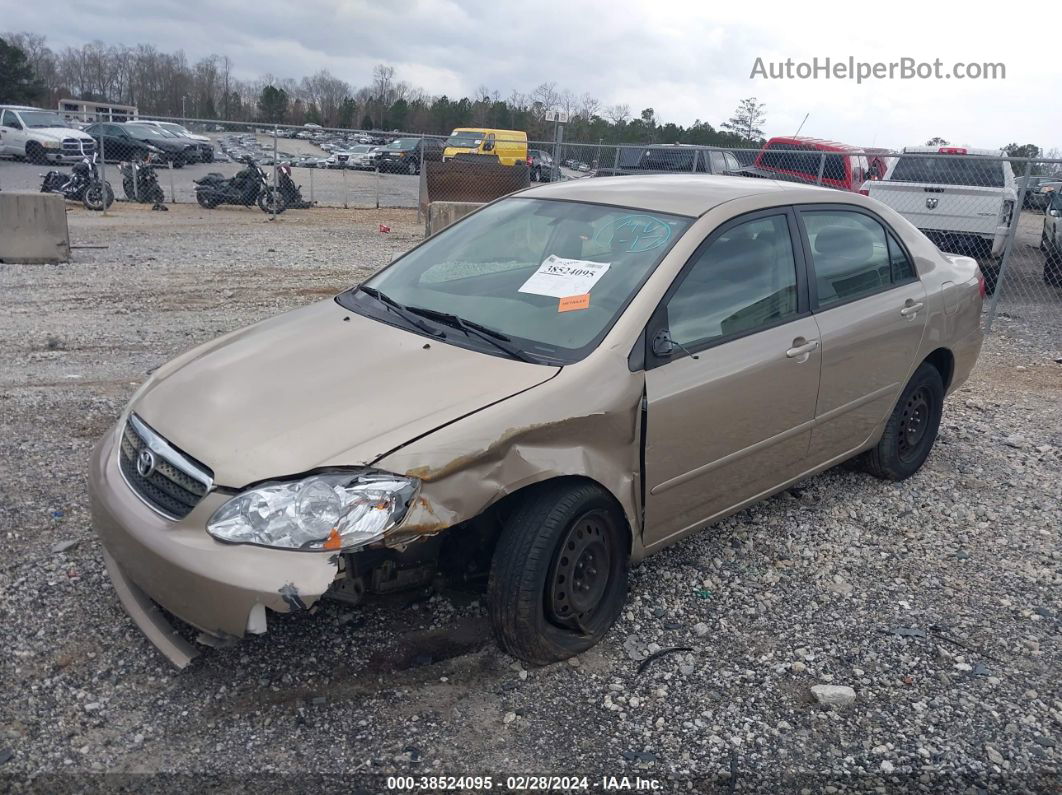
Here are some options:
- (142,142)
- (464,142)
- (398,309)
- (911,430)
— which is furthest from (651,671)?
(142,142)

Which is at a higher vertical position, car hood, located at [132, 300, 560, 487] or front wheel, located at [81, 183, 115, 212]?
front wheel, located at [81, 183, 115, 212]

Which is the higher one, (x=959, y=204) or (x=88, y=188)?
(x=959, y=204)

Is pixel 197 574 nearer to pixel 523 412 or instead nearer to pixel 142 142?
pixel 523 412

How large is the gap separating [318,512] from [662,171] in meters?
12.6

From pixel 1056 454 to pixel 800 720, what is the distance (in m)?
3.73

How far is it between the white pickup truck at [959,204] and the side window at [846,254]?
6.40 m

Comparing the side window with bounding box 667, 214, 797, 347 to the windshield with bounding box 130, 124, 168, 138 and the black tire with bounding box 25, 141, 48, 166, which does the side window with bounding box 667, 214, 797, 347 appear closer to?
the black tire with bounding box 25, 141, 48, 166

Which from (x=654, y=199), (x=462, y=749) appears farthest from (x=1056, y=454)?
(x=462, y=749)

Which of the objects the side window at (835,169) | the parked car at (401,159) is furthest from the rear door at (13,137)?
the side window at (835,169)

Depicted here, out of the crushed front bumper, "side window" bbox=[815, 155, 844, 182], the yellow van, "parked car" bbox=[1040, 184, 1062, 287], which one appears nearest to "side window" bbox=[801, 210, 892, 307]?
the crushed front bumper

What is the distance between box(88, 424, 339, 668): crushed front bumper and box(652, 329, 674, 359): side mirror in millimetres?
1419

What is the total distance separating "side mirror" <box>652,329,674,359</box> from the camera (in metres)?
3.26

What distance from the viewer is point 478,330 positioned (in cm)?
338

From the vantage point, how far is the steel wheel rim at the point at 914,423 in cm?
485
